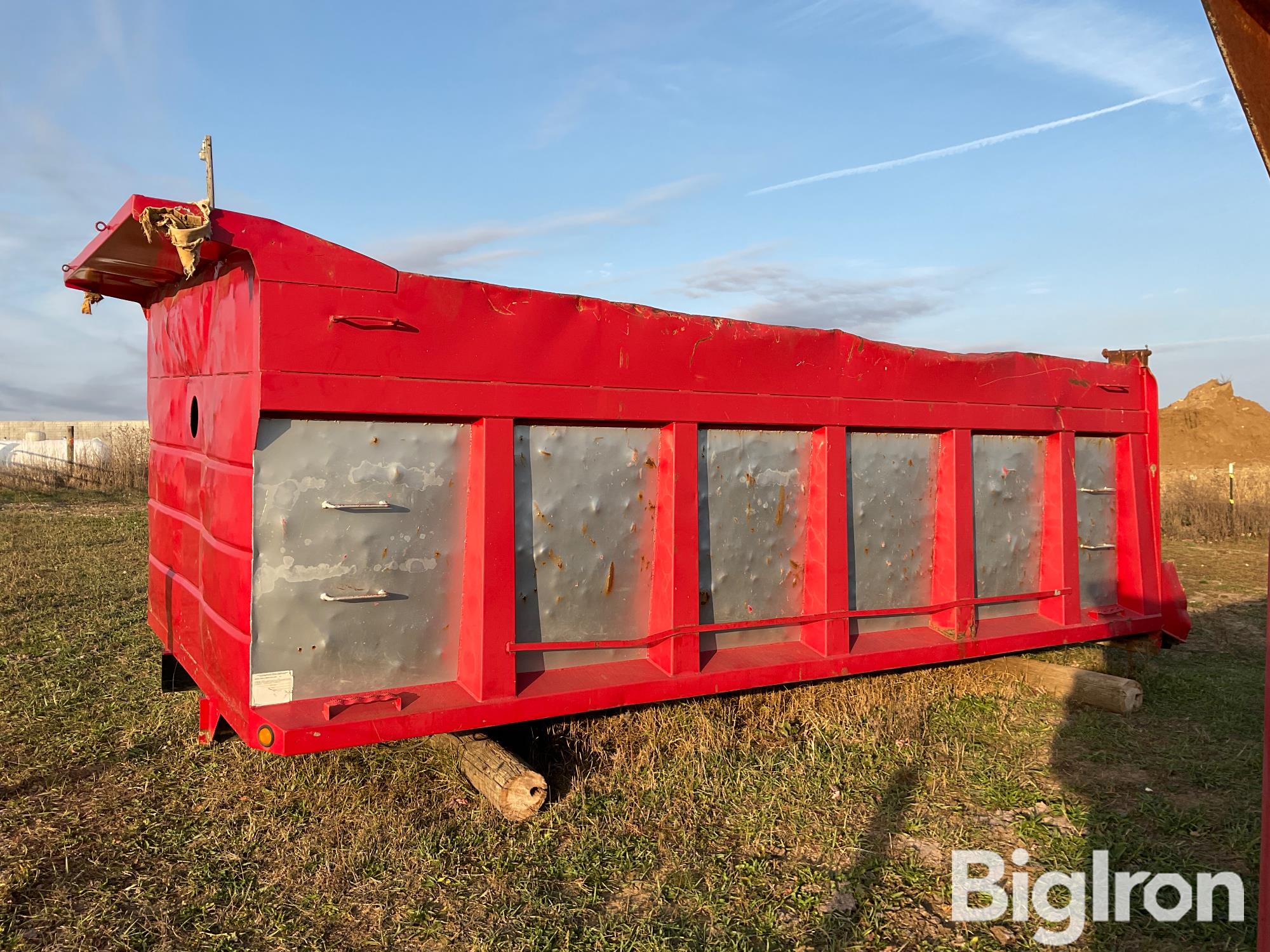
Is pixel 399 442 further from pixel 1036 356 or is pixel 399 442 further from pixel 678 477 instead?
pixel 1036 356

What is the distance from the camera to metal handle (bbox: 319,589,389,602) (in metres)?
3.43

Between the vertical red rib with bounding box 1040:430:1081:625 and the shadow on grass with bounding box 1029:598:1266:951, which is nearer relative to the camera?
the shadow on grass with bounding box 1029:598:1266:951

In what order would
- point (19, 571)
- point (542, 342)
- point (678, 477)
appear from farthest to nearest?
point (19, 571), point (678, 477), point (542, 342)

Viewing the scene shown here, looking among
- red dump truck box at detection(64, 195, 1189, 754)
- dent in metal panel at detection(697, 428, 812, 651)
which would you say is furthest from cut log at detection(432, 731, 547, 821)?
dent in metal panel at detection(697, 428, 812, 651)

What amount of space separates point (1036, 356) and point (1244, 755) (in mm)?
2575

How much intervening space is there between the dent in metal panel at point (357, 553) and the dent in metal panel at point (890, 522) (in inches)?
91.6

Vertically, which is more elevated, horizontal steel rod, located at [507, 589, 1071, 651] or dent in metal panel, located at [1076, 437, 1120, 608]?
dent in metal panel, located at [1076, 437, 1120, 608]

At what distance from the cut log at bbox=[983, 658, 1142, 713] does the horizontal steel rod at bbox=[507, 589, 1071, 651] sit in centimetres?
51

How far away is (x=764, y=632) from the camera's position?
183 inches

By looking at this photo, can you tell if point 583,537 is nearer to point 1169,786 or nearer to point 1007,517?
point 1007,517

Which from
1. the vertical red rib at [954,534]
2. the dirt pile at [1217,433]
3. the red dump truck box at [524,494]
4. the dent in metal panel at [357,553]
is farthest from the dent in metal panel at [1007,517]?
the dirt pile at [1217,433]

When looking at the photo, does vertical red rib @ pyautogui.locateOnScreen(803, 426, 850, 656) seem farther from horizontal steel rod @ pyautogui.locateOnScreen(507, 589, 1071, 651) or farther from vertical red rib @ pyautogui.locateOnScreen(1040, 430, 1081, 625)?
vertical red rib @ pyautogui.locateOnScreen(1040, 430, 1081, 625)

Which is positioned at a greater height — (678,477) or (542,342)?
(542,342)

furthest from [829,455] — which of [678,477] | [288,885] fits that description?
[288,885]
